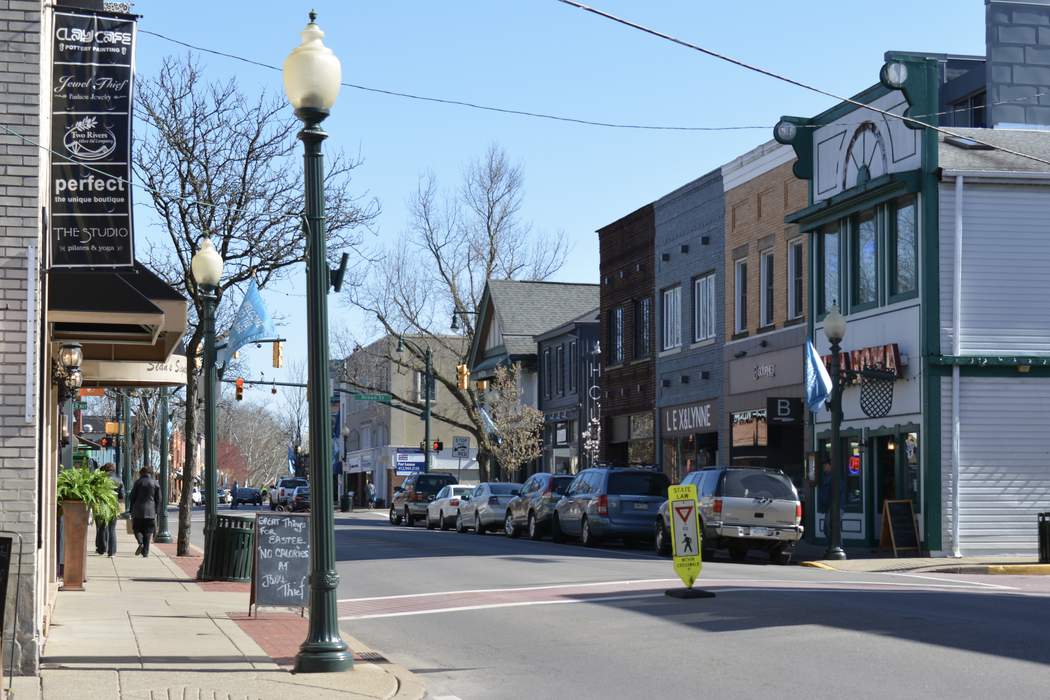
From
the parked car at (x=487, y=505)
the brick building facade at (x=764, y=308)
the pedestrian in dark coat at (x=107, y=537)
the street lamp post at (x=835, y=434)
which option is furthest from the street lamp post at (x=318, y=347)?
the parked car at (x=487, y=505)

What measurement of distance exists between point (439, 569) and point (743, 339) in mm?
15774

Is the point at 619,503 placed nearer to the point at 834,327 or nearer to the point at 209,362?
the point at 834,327

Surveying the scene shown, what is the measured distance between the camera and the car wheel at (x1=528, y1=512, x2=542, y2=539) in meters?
34.7

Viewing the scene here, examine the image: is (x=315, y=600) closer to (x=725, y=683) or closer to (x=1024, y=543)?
(x=725, y=683)

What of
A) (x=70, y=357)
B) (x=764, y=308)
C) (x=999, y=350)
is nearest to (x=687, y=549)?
(x=70, y=357)

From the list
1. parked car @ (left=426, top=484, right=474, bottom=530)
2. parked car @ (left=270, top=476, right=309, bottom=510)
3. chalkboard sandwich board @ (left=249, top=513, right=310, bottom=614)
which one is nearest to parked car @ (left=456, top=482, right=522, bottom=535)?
parked car @ (left=426, top=484, right=474, bottom=530)

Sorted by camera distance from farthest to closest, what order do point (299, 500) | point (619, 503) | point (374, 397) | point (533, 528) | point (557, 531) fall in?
1. point (299, 500)
2. point (374, 397)
3. point (533, 528)
4. point (557, 531)
5. point (619, 503)

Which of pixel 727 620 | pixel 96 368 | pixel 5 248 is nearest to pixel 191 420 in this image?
pixel 96 368

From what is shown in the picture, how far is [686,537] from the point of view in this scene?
17.4m

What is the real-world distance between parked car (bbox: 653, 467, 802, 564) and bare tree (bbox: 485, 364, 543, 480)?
88.8ft

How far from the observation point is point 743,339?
121 feet

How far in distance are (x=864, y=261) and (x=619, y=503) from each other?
7.16 metres

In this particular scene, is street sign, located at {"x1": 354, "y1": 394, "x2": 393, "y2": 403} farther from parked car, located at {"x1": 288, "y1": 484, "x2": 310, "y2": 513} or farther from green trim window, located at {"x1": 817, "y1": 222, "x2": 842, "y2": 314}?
green trim window, located at {"x1": 817, "y1": 222, "x2": 842, "y2": 314}

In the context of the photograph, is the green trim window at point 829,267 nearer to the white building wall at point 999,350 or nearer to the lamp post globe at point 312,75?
the white building wall at point 999,350
